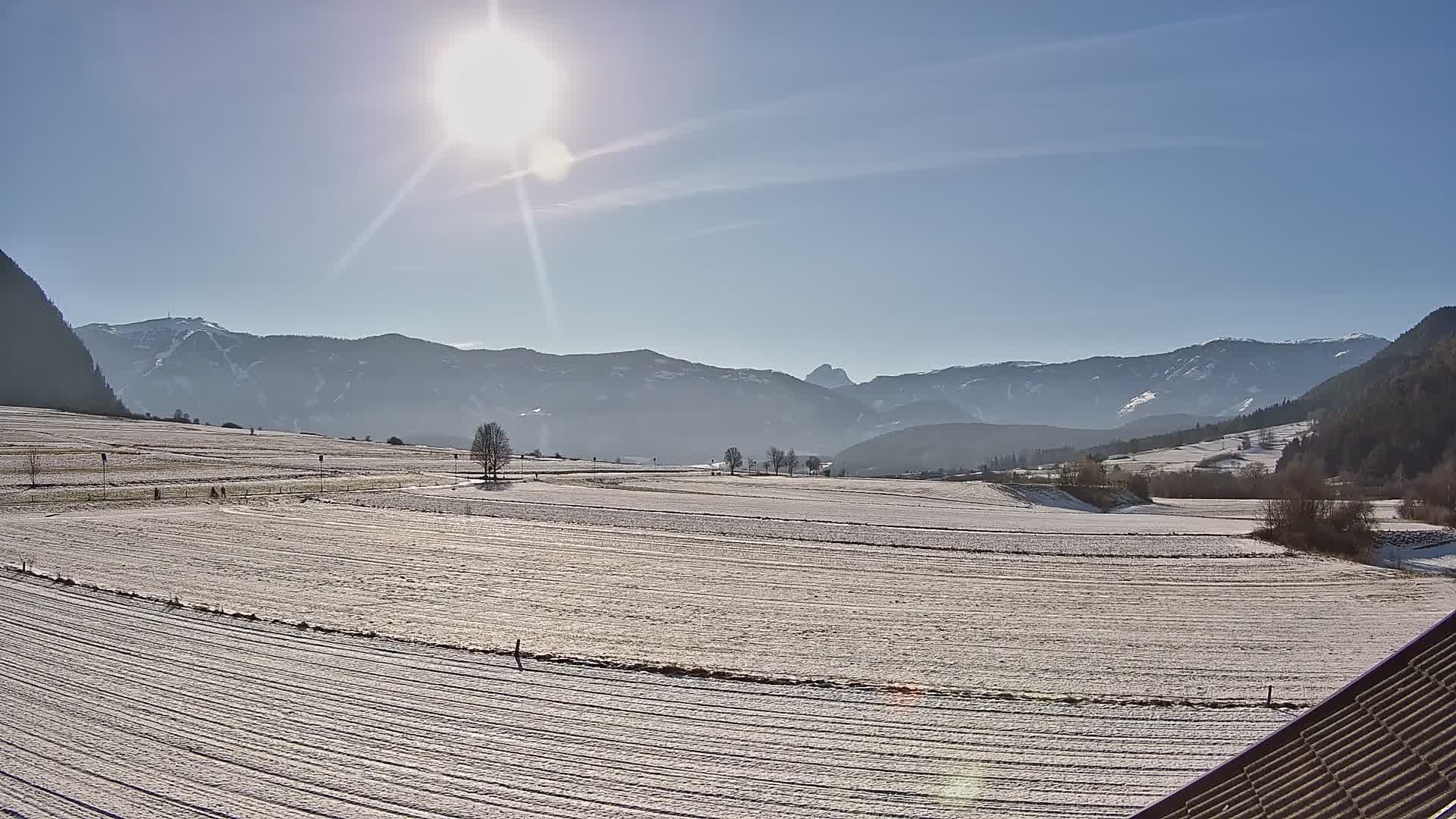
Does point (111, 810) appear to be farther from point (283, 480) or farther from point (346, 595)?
point (283, 480)

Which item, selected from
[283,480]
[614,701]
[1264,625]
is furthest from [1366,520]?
[283,480]

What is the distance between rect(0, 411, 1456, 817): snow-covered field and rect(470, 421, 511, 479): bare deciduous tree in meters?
47.9

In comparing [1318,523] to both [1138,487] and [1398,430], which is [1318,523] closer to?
[1138,487]

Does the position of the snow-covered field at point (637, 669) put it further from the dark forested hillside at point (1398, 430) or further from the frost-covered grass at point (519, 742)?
the dark forested hillside at point (1398, 430)

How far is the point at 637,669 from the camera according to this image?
2062cm

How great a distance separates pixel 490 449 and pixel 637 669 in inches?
3153

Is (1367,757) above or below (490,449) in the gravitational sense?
below

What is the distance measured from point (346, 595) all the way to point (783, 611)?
1605 cm

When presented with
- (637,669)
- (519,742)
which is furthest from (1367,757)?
(637,669)

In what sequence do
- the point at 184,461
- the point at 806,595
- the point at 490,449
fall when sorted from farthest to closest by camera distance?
the point at 490,449 < the point at 184,461 < the point at 806,595

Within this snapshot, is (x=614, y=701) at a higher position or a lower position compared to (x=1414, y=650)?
lower

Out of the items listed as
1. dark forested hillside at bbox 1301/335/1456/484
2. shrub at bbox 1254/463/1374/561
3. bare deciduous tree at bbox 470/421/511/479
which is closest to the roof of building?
shrub at bbox 1254/463/1374/561

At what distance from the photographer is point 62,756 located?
14.3 metres

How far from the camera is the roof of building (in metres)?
5.55
